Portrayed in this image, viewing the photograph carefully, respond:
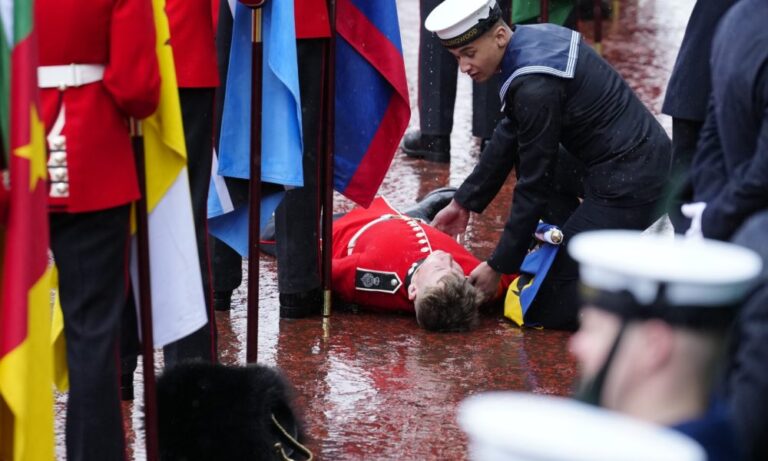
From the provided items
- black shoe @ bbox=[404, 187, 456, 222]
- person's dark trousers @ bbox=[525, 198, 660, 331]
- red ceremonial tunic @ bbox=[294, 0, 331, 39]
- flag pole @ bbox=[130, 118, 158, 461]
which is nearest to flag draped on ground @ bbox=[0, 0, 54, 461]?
flag pole @ bbox=[130, 118, 158, 461]

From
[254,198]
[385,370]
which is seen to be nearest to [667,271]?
[254,198]

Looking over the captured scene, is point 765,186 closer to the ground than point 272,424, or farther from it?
farther from it

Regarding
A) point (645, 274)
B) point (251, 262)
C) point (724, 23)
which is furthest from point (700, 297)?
point (251, 262)

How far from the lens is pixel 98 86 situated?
349 cm

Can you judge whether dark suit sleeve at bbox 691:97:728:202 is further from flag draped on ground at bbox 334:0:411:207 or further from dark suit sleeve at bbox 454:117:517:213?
flag draped on ground at bbox 334:0:411:207

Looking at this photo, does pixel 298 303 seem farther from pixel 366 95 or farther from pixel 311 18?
pixel 311 18

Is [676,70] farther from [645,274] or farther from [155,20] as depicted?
[645,274]

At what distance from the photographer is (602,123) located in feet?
16.5

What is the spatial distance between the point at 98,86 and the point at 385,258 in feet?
6.59

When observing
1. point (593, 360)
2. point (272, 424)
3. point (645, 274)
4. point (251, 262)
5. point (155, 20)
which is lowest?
point (272, 424)

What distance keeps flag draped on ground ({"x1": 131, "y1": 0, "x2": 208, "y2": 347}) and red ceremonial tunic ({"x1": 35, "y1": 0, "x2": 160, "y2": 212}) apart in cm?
15

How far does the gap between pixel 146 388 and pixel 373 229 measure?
203cm

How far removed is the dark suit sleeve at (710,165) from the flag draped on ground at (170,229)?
132 centimetres

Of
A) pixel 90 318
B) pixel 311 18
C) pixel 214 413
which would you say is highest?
pixel 311 18
